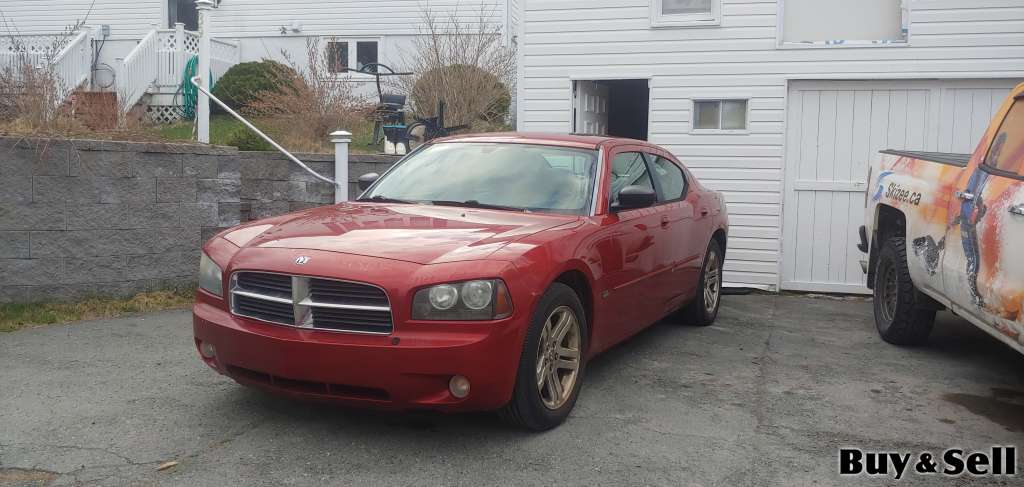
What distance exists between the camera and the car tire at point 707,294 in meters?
7.86

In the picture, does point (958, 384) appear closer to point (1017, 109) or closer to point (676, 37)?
point (1017, 109)

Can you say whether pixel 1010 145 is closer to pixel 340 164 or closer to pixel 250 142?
pixel 340 164

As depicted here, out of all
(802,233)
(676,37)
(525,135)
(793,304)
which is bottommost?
(793,304)

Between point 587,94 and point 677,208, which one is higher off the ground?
point 587,94

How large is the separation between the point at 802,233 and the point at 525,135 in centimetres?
499

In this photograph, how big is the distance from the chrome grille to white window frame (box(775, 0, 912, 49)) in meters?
7.28

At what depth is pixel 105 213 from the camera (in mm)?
8055

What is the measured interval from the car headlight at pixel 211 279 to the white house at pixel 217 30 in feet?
43.8

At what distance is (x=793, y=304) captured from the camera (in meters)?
9.73

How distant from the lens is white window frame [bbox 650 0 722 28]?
1063 cm

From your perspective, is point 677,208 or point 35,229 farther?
point 35,229

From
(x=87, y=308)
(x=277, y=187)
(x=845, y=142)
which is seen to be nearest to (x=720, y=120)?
(x=845, y=142)

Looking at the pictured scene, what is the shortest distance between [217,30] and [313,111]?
12565 millimetres

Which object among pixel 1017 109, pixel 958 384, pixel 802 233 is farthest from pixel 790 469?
pixel 802 233
